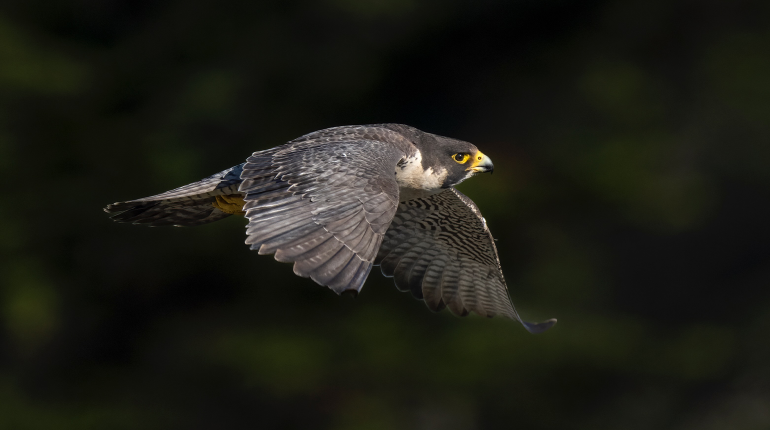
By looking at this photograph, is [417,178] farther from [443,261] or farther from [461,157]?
[443,261]

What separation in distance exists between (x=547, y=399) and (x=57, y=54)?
7191mm

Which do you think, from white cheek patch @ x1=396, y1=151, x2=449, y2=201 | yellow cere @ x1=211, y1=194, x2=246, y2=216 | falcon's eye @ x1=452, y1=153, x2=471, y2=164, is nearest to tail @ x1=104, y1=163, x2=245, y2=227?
yellow cere @ x1=211, y1=194, x2=246, y2=216

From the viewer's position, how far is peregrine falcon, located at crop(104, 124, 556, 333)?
3988mm

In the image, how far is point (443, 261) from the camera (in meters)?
6.36

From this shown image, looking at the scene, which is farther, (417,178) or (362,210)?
(417,178)

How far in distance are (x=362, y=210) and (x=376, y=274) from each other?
5.89 m

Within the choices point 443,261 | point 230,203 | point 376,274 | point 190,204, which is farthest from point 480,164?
point 376,274

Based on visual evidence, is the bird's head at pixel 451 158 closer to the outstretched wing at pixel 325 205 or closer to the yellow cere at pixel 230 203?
the outstretched wing at pixel 325 205

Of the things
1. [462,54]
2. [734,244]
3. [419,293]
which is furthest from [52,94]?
[734,244]

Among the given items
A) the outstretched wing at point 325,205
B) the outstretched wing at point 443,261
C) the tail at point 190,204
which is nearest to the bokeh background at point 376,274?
the outstretched wing at point 443,261

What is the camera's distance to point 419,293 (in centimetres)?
634

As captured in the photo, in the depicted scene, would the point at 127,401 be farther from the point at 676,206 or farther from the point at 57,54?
the point at 676,206

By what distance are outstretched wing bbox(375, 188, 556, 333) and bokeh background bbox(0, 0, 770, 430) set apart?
3976 mm

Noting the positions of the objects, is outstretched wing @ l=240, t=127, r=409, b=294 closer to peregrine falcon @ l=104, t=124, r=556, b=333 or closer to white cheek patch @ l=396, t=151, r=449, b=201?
peregrine falcon @ l=104, t=124, r=556, b=333
